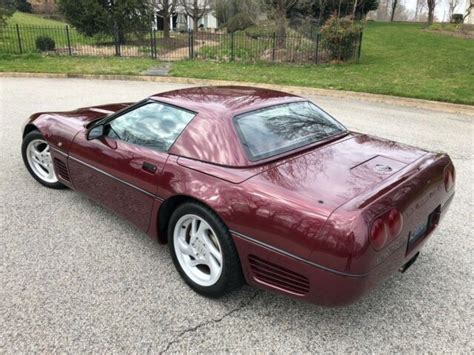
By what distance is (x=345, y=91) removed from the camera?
1177 centimetres

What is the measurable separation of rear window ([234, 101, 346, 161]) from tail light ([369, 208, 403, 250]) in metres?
0.93

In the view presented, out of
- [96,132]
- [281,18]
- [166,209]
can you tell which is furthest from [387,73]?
[166,209]

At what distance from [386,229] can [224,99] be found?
1.70 m

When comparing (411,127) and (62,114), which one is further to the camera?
(411,127)

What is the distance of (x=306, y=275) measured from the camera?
7.54ft

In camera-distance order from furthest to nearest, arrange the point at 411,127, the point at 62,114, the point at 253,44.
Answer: the point at 253,44 → the point at 411,127 → the point at 62,114

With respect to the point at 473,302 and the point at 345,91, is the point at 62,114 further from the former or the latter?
the point at 345,91

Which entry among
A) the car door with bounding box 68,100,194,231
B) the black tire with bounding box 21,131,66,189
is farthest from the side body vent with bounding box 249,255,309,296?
the black tire with bounding box 21,131,66,189

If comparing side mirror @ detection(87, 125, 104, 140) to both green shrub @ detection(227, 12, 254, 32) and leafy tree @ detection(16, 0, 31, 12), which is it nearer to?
green shrub @ detection(227, 12, 254, 32)

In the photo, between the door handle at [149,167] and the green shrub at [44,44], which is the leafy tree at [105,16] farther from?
the door handle at [149,167]

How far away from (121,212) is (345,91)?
9.69 m

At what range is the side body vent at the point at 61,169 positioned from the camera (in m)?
4.08

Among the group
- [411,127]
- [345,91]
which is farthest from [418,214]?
[345,91]

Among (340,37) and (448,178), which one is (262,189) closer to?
(448,178)
